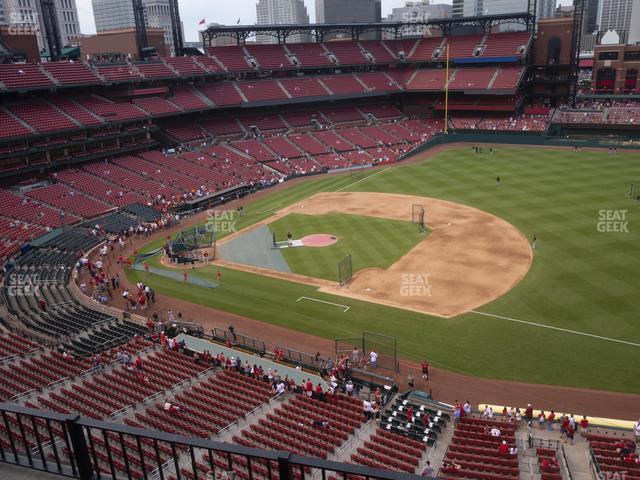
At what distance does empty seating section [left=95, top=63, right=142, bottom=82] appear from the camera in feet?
226

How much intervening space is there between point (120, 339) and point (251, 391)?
31.5 ft

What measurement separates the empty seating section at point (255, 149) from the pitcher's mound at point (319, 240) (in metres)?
31.7

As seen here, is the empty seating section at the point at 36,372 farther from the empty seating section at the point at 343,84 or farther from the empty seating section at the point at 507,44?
the empty seating section at the point at 507,44

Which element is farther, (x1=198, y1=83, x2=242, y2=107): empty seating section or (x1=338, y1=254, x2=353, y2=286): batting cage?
(x1=198, y1=83, x2=242, y2=107): empty seating section

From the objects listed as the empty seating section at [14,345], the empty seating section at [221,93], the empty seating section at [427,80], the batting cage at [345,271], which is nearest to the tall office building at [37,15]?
the empty seating section at [221,93]

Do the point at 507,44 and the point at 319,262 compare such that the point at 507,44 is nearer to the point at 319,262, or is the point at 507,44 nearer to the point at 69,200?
the point at 319,262

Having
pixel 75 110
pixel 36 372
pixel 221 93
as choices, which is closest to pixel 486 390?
pixel 36 372

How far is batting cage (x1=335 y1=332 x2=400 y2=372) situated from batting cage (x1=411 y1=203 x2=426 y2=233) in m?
19.0

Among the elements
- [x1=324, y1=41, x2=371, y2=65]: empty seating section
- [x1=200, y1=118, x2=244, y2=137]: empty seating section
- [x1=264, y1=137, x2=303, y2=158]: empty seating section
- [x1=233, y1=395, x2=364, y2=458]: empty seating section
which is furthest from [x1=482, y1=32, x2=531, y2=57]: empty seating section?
Answer: [x1=233, y1=395, x2=364, y2=458]: empty seating section

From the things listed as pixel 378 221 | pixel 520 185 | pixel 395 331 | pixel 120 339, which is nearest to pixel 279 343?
pixel 395 331

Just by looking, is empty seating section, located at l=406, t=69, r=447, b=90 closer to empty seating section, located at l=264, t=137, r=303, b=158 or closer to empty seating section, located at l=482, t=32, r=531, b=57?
empty seating section, located at l=482, t=32, r=531, b=57

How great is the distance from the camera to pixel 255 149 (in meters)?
78.6

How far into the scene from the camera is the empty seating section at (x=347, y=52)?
321ft

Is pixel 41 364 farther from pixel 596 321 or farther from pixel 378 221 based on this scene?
pixel 378 221
